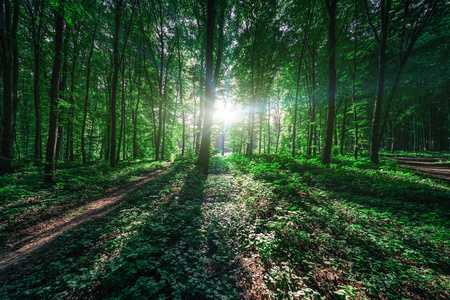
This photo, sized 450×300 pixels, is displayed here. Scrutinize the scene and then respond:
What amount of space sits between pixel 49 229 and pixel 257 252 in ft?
17.2

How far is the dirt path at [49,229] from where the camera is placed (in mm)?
2742

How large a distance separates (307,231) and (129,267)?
3727mm

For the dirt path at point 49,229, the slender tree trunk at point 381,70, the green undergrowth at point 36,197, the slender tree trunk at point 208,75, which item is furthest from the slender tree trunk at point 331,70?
the green undergrowth at point 36,197

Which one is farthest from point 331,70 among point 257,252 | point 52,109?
point 52,109

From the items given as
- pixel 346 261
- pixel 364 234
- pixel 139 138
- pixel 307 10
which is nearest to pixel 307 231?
pixel 346 261

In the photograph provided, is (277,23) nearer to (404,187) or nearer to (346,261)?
(404,187)

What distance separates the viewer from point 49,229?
3648 mm

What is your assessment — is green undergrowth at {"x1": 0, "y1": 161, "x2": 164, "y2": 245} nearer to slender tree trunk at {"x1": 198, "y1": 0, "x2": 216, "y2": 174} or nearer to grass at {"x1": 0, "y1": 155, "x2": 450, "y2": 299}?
grass at {"x1": 0, "y1": 155, "x2": 450, "y2": 299}

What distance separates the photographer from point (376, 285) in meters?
2.12

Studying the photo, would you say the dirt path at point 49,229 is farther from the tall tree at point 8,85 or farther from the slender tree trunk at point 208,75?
the tall tree at point 8,85

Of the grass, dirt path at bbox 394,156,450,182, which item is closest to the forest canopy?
dirt path at bbox 394,156,450,182

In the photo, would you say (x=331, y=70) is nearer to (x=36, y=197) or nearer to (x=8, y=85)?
(x=36, y=197)

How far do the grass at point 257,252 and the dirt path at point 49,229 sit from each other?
404 millimetres

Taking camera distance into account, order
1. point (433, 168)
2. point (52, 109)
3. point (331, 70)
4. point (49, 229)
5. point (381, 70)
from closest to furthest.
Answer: point (49, 229) < point (52, 109) < point (331, 70) < point (381, 70) < point (433, 168)
